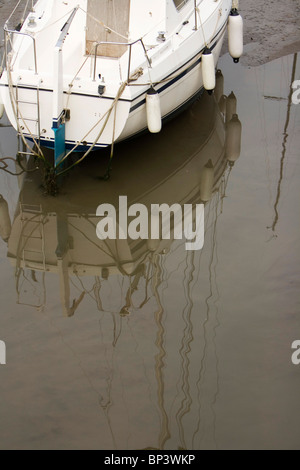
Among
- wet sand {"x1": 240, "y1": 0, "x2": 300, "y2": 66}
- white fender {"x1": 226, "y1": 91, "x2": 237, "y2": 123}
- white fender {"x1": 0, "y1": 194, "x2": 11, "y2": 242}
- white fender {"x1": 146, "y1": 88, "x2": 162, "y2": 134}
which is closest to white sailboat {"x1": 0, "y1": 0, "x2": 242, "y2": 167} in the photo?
white fender {"x1": 146, "y1": 88, "x2": 162, "y2": 134}

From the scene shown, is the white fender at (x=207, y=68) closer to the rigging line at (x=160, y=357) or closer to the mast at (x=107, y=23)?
the mast at (x=107, y=23)

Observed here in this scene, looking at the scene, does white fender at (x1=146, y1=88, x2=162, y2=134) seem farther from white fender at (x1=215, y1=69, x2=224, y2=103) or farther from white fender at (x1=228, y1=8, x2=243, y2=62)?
white fender at (x1=228, y1=8, x2=243, y2=62)

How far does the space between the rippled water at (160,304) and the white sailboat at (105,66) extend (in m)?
0.66

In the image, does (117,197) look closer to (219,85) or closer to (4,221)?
(4,221)

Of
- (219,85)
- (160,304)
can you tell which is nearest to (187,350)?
(160,304)

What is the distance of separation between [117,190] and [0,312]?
2408 millimetres

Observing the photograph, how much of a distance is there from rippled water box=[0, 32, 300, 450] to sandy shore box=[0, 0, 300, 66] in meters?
1.91

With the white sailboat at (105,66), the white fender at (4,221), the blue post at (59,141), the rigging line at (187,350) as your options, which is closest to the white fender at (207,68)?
the white sailboat at (105,66)

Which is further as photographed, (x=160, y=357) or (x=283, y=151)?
(x=283, y=151)

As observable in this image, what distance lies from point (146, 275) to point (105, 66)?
10.5ft

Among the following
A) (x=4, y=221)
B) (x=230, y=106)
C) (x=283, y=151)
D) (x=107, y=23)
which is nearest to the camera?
(x=4, y=221)

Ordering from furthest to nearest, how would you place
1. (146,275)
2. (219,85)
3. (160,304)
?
1. (219,85)
2. (146,275)
3. (160,304)

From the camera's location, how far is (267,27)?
1327 cm

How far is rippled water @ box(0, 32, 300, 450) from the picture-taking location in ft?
22.0
